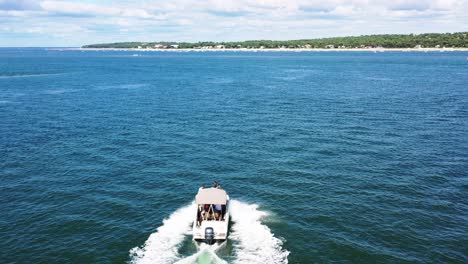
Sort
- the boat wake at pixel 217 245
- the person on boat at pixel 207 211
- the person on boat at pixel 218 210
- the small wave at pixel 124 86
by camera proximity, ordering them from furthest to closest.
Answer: the small wave at pixel 124 86 → the person on boat at pixel 218 210 → the person on boat at pixel 207 211 → the boat wake at pixel 217 245

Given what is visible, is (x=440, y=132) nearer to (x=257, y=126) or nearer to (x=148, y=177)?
(x=257, y=126)

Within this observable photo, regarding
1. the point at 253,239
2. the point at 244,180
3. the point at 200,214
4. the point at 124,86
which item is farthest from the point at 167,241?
the point at 124,86

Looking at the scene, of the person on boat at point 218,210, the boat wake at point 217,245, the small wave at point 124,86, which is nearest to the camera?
the boat wake at point 217,245

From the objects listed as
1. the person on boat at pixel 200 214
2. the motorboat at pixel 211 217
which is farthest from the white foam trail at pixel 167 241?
the motorboat at pixel 211 217

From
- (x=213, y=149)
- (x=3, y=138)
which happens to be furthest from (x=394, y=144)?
(x=3, y=138)

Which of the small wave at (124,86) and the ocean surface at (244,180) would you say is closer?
the ocean surface at (244,180)

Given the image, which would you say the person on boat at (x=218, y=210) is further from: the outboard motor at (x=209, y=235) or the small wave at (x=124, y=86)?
the small wave at (x=124, y=86)
